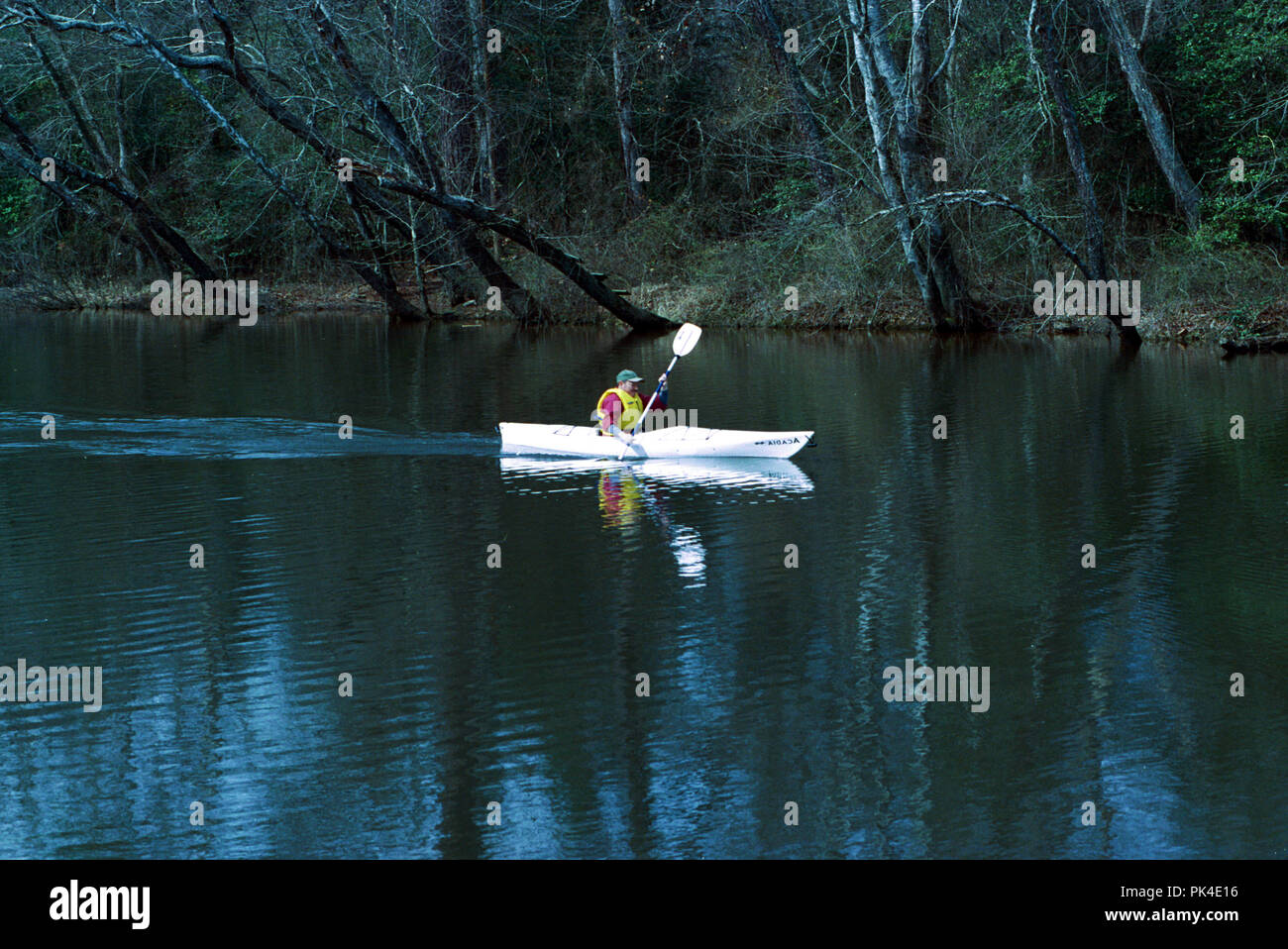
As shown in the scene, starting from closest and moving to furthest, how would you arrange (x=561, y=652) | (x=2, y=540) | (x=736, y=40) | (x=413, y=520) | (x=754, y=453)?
(x=561, y=652)
(x=2, y=540)
(x=413, y=520)
(x=754, y=453)
(x=736, y=40)

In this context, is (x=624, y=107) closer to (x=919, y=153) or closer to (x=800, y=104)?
(x=800, y=104)

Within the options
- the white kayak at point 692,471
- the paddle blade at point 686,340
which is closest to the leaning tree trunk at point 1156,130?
the paddle blade at point 686,340

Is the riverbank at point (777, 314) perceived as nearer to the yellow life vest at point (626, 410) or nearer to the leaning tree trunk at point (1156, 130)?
the leaning tree trunk at point (1156, 130)

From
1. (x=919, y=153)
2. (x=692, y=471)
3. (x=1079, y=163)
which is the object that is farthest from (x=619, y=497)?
(x=919, y=153)

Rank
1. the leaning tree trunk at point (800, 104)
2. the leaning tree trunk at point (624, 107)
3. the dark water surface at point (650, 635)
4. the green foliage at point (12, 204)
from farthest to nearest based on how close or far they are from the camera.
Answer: the green foliage at point (12, 204)
the leaning tree trunk at point (624, 107)
the leaning tree trunk at point (800, 104)
the dark water surface at point (650, 635)

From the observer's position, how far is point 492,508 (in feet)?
55.9

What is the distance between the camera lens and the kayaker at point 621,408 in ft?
66.5

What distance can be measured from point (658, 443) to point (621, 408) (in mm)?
689

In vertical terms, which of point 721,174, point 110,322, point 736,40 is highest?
point 736,40

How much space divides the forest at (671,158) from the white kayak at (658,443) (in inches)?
499
